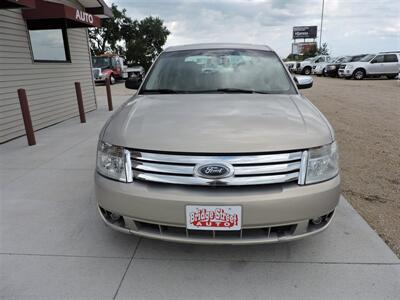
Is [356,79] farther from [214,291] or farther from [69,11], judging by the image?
[214,291]

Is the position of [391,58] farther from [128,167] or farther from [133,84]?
[128,167]

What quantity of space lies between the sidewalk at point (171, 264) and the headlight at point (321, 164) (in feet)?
2.34

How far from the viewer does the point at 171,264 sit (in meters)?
2.41

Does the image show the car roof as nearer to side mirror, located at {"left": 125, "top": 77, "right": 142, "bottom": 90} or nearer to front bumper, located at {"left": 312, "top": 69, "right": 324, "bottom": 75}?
side mirror, located at {"left": 125, "top": 77, "right": 142, "bottom": 90}

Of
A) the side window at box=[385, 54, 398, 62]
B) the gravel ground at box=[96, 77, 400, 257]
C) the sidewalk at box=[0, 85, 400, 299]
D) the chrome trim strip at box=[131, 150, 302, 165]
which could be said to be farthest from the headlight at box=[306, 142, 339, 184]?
the side window at box=[385, 54, 398, 62]

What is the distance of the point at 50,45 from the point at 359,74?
65.3 ft

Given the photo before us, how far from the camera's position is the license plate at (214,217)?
77.5 inches

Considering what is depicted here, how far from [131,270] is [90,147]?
369cm

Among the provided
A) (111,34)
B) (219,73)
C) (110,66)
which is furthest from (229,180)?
(111,34)

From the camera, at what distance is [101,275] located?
2301 mm

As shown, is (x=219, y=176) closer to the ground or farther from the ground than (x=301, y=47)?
closer to the ground

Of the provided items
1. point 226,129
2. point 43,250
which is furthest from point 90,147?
point 226,129

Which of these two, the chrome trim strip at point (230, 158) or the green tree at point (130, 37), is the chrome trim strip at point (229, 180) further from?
the green tree at point (130, 37)

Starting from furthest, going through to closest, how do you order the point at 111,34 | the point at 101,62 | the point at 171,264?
the point at 111,34 < the point at 101,62 < the point at 171,264
